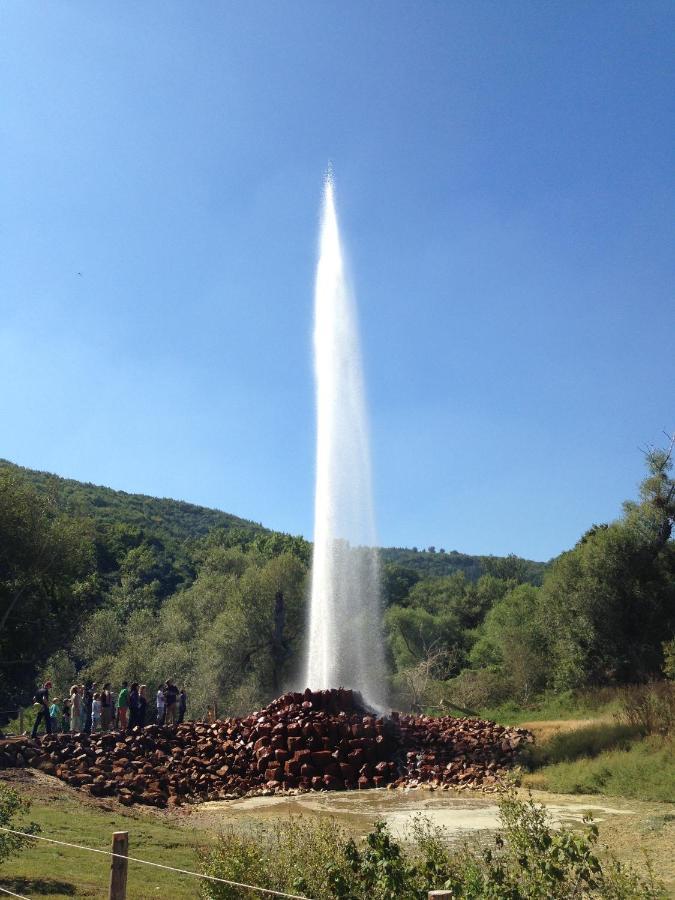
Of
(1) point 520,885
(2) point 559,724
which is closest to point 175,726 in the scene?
(2) point 559,724

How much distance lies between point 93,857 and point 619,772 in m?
11.7

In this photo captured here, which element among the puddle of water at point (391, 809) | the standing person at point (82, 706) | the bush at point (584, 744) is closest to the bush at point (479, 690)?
the bush at point (584, 744)

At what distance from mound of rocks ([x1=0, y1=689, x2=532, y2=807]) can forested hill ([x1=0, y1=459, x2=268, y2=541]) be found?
52.2m

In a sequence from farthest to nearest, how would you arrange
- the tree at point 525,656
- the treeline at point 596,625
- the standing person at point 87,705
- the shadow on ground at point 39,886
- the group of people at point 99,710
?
the tree at point 525,656
the treeline at point 596,625
the standing person at point 87,705
the group of people at point 99,710
the shadow on ground at point 39,886

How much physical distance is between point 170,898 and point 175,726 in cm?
1502

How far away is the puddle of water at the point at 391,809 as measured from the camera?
13523 millimetres

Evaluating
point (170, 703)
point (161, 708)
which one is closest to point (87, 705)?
point (161, 708)

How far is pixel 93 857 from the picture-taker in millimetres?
10281

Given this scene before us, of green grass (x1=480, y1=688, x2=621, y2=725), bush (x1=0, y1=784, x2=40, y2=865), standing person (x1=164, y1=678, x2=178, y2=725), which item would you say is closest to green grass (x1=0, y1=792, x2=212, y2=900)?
Result: bush (x1=0, y1=784, x2=40, y2=865)

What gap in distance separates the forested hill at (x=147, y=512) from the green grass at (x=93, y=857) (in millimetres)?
58700

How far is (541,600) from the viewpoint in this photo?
42750mm

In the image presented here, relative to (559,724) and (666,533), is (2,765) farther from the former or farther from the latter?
(666,533)

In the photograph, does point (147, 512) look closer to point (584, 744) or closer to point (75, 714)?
point (75, 714)

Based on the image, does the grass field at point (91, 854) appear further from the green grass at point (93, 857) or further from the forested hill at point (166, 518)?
the forested hill at point (166, 518)
